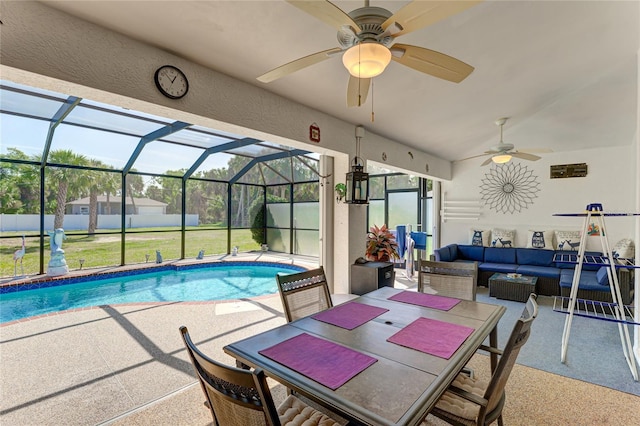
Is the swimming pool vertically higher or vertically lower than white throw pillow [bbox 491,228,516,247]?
lower

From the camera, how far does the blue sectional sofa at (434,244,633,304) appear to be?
4.06 m

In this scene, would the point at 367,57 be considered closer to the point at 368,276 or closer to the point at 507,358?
the point at 507,358

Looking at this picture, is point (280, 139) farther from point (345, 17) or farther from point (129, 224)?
point (129, 224)

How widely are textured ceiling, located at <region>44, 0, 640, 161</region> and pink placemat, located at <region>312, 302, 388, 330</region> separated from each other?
2177 mm

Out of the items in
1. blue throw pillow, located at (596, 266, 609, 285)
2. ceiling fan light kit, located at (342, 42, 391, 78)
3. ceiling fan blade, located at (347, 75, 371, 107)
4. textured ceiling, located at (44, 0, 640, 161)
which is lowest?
blue throw pillow, located at (596, 266, 609, 285)

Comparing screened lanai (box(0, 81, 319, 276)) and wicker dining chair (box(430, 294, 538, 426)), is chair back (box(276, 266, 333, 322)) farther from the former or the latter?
screened lanai (box(0, 81, 319, 276))

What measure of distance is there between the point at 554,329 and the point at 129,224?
828cm

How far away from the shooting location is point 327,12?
4.53 ft

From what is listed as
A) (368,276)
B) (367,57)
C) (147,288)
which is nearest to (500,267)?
(368,276)

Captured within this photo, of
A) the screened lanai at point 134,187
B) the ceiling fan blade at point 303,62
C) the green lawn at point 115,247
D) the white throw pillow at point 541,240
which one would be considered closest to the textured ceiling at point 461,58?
the ceiling fan blade at point 303,62

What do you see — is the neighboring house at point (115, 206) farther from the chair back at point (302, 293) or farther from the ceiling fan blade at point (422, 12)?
the ceiling fan blade at point (422, 12)

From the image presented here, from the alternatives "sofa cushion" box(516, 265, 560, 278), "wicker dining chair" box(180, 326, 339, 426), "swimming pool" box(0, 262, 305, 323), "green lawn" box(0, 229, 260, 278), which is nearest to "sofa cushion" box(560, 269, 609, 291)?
"sofa cushion" box(516, 265, 560, 278)

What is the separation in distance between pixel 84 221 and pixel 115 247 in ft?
3.13

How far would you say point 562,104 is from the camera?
480 cm
